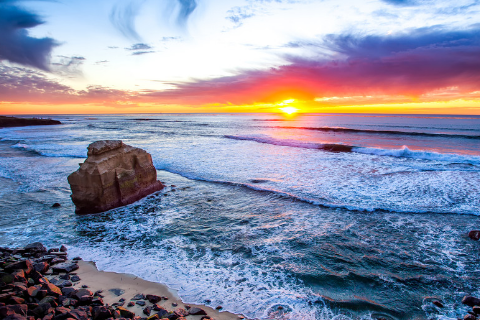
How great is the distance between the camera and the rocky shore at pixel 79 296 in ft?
10.7

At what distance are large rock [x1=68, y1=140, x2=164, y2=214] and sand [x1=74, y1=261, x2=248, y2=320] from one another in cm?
306

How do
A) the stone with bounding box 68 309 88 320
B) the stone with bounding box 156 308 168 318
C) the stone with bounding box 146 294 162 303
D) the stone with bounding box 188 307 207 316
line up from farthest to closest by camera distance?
the stone with bounding box 146 294 162 303 < the stone with bounding box 188 307 207 316 < the stone with bounding box 156 308 168 318 < the stone with bounding box 68 309 88 320

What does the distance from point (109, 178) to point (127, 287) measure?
4.44 m

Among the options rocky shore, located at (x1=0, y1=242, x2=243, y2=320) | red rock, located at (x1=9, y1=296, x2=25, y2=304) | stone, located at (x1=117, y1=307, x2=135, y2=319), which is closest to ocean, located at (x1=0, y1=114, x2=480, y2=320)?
rocky shore, located at (x1=0, y1=242, x2=243, y2=320)

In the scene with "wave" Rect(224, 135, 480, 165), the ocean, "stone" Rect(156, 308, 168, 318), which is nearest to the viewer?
"stone" Rect(156, 308, 168, 318)

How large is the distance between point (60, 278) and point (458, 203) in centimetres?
1147

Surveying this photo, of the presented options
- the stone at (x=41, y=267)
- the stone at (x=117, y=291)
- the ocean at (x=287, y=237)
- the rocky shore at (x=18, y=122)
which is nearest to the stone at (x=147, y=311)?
the ocean at (x=287, y=237)

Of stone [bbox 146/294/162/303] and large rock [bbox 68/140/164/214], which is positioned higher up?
large rock [bbox 68/140/164/214]

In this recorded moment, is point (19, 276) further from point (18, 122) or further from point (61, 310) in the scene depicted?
point (18, 122)

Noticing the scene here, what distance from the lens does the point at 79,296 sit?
3.78 metres

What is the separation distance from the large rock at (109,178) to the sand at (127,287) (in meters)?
3.06

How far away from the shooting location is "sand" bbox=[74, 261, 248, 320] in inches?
148

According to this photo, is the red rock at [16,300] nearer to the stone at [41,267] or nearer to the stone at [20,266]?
the stone at [20,266]

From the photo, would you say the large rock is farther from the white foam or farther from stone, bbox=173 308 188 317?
the white foam
